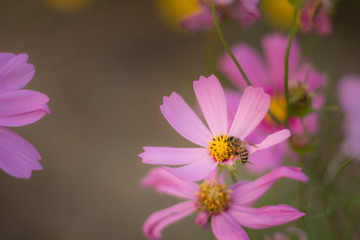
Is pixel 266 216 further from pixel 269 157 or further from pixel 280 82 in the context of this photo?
pixel 280 82

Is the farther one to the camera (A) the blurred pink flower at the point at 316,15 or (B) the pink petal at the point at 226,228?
(A) the blurred pink flower at the point at 316,15

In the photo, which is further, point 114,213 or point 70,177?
point 70,177

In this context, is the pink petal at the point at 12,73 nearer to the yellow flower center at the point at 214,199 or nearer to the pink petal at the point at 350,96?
the yellow flower center at the point at 214,199

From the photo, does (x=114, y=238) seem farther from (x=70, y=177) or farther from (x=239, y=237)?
(x=239, y=237)

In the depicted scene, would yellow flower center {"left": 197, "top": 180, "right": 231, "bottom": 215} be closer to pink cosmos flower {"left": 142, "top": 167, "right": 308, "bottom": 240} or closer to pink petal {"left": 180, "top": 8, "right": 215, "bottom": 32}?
pink cosmos flower {"left": 142, "top": 167, "right": 308, "bottom": 240}

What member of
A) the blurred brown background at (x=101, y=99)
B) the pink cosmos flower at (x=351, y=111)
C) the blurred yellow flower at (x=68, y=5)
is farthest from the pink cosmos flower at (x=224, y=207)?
the blurred yellow flower at (x=68, y=5)

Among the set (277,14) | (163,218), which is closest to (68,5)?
(277,14)

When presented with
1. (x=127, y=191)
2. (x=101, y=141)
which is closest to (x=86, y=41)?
(x=101, y=141)

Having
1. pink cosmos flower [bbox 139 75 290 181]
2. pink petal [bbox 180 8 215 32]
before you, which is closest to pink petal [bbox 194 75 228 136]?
pink cosmos flower [bbox 139 75 290 181]
